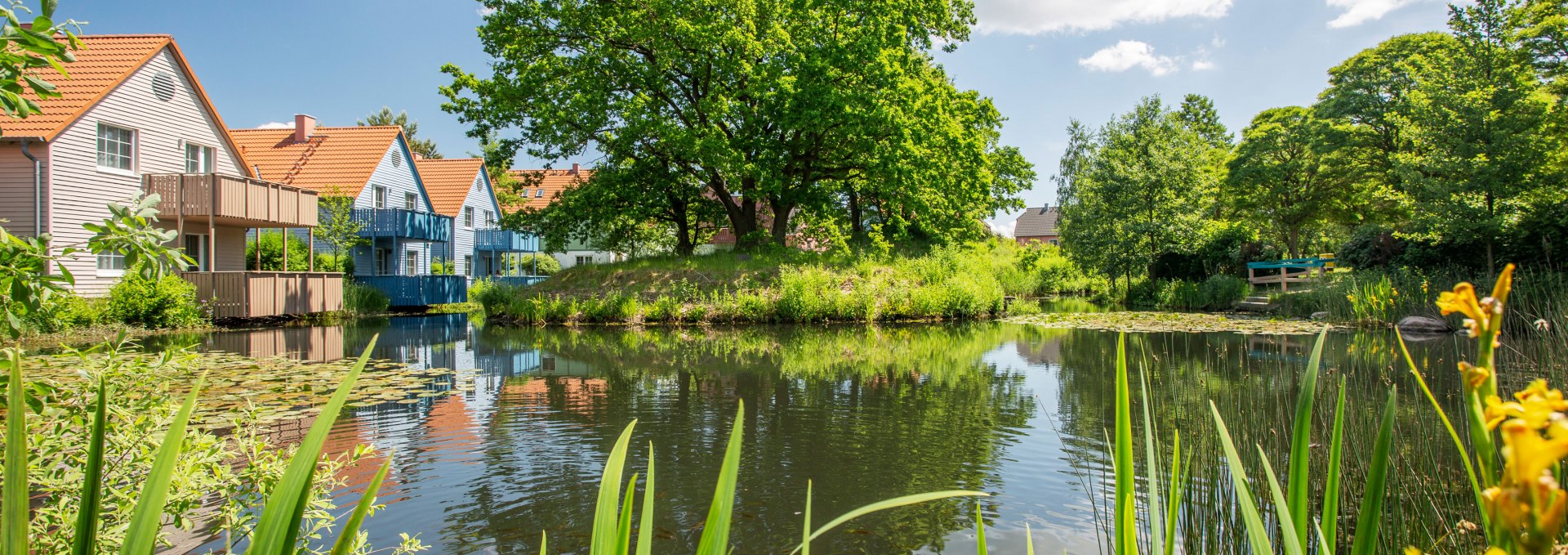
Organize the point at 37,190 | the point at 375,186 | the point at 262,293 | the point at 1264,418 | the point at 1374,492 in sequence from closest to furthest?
the point at 1374,492 → the point at 1264,418 → the point at 37,190 → the point at 262,293 → the point at 375,186

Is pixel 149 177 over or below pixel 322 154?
below

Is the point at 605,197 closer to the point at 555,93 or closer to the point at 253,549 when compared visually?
the point at 555,93

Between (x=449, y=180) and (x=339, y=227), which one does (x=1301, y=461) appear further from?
(x=449, y=180)

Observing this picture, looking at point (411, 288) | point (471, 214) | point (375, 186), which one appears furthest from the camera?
point (471, 214)

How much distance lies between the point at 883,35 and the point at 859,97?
222cm

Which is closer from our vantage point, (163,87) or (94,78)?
(94,78)

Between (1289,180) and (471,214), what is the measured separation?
1353 inches

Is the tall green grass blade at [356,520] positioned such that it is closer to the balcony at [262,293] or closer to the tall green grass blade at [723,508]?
the tall green grass blade at [723,508]

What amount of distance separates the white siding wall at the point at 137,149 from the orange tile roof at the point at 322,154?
7086mm

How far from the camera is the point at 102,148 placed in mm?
18422

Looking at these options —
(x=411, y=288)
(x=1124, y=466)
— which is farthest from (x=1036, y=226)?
(x=1124, y=466)

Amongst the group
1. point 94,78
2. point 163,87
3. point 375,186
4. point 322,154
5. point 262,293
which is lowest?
point 262,293

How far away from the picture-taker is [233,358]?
37.0 feet

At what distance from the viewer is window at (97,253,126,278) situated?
17781mm
